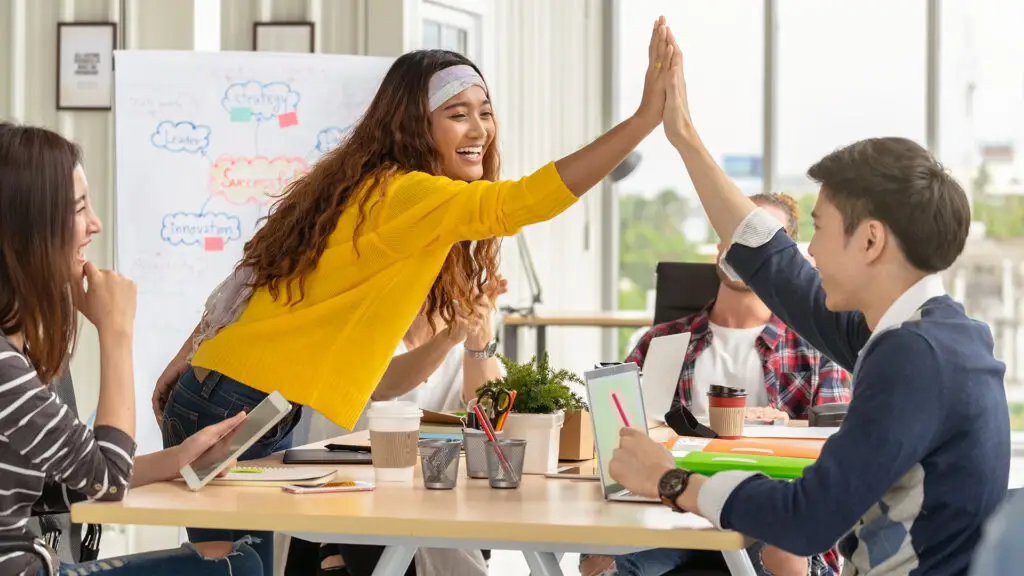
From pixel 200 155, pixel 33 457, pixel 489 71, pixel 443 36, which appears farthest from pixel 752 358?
pixel 489 71

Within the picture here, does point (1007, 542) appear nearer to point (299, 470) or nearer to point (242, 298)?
point (299, 470)

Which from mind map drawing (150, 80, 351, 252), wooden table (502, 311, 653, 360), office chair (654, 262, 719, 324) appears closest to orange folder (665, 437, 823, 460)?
office chair (654, 262, 719, 324)

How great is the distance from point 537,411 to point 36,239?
32.0 inches

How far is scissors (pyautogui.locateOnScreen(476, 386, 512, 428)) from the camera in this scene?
191 cm

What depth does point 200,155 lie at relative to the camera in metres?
4.07

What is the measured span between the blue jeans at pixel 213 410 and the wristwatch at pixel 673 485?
807mm

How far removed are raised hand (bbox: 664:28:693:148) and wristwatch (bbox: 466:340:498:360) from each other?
962 millimetres

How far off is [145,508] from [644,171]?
20.7 ft

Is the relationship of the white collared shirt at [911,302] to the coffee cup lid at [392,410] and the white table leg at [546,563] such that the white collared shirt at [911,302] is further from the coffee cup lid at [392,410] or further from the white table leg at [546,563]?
the coffee cup lid at [392,410]

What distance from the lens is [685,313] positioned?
346 centimetres

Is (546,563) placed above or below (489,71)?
below

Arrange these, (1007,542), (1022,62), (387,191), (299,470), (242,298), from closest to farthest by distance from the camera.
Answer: (1007,542), (299,470), (387,191), (242,298), (1022,62)

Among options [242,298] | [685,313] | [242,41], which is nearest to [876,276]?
[242,298]

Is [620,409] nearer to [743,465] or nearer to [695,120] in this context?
[743,465]
